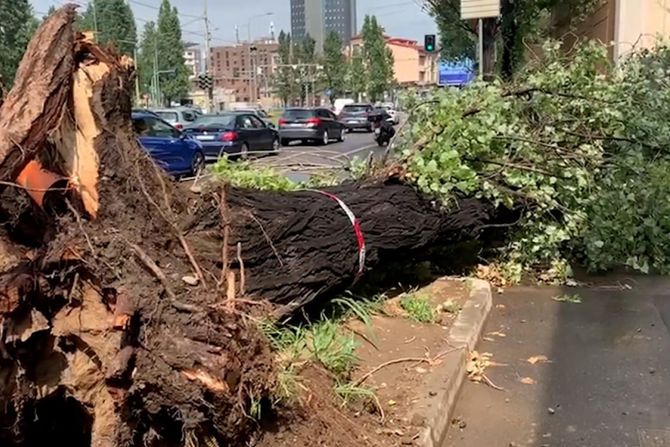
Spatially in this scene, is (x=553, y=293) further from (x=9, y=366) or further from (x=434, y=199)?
(x=9, y=366)

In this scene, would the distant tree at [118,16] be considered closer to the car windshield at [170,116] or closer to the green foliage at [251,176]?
the car windshield at [170,116]

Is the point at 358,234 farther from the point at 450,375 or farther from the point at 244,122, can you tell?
the point at 244,122

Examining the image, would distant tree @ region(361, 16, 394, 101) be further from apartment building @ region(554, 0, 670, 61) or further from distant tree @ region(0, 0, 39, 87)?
apartment building @ region(554, 0, 670, 61)

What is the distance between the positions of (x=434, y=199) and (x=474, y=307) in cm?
100

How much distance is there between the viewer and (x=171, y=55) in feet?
291

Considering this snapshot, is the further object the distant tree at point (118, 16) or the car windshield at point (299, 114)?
the distant tree at point (118, 16)

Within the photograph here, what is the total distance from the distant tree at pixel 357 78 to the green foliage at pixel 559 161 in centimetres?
8249

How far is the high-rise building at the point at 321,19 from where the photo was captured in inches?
4373

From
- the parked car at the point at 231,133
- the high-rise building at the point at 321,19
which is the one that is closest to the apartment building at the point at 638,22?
the parked car at the point at 231,133

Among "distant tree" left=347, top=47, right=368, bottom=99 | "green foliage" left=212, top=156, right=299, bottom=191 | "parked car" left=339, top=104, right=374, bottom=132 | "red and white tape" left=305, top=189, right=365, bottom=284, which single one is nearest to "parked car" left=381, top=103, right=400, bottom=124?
"parked car" left=339, top=104, right=374, bottom=132

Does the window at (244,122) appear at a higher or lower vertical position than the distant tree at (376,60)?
lower

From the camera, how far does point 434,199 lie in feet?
21.5

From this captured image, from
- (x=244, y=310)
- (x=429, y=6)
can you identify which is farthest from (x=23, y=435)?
(x=429, y=6)

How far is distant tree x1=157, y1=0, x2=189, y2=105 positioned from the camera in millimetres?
86062
